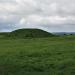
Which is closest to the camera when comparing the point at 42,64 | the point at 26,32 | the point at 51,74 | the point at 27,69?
the point at 51,74

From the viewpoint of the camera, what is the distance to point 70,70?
24703 millimetres

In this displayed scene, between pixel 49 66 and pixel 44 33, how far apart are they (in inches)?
3247

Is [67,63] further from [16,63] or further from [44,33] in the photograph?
[44,33]

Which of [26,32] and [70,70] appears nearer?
→ [70,70]

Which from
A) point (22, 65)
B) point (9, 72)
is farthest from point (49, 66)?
point (9, 72)

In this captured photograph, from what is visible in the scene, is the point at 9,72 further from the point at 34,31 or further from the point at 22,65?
the point at 34,31

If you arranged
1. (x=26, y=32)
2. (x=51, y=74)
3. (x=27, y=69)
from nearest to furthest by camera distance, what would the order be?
1. (x=51, y=74)
2. (x=27, y=69)
3. (x=26, y=32)

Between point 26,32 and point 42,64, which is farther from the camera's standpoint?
point 26,32

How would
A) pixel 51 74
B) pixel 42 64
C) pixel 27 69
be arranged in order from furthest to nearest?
pixel 42 64 < pixel 27 69 < pixel 51 74

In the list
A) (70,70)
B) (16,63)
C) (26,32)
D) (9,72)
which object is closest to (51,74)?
(70,70)

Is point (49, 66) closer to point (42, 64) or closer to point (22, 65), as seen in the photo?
point (42, 64)

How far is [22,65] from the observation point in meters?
27.8

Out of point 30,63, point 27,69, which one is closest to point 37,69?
point 27,69

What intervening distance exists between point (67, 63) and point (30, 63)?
470cm
